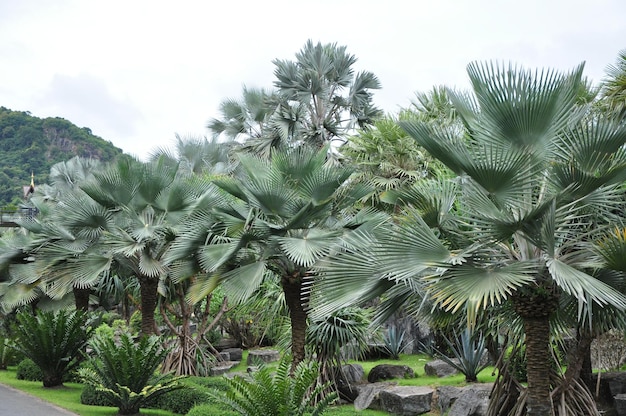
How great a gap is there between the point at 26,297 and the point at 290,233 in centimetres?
1253

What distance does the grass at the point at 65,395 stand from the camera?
1243 centimetres

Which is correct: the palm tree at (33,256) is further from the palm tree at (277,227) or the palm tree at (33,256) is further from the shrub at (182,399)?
the palm tree at (277,227)

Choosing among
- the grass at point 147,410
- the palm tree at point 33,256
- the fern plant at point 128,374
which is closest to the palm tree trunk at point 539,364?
the grass at point 147,410

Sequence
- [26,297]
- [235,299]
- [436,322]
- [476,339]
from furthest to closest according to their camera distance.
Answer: [26,297], [476,339], [235,299], [436,322]

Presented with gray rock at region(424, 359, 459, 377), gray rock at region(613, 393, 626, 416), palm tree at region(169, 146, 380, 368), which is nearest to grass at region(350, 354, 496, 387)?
gray rock at region(424, 359, 459, 377)

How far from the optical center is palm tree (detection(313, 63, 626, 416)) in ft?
22.0

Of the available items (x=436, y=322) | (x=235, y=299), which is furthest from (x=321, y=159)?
(x=436, y=322)

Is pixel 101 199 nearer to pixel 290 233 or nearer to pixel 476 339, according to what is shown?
pixel 290 233

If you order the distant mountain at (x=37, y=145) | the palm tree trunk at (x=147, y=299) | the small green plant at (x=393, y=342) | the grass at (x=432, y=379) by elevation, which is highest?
the distant mountain at (x=37, y=145)

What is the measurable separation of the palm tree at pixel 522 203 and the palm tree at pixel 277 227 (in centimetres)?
313

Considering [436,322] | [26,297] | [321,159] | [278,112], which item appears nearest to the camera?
[436,322]

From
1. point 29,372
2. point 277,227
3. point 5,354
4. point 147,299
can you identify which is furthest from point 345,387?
point 5,354

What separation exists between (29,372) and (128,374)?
6305 mm

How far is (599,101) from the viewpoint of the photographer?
1123 centimetres
